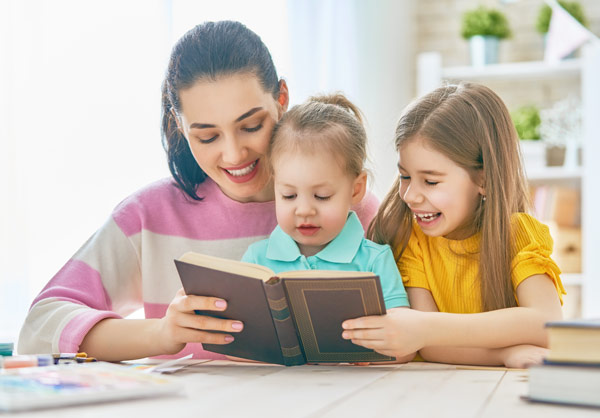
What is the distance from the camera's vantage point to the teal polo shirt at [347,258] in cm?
142

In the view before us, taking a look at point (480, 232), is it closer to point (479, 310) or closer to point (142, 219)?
point (479, 310)

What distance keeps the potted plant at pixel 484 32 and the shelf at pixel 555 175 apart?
28.8 inches

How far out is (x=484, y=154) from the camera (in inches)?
57.3

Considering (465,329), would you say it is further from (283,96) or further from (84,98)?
(84,98)


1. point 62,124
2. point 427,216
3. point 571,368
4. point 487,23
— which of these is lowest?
point 571,368

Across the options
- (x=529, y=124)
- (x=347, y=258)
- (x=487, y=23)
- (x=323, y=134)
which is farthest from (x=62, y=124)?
(x=487, y=23)

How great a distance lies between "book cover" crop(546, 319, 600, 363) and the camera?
917 mm

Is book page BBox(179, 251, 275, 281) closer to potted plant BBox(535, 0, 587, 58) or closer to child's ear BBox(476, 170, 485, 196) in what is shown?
child's ear BBox(476, 170, 485, 196)

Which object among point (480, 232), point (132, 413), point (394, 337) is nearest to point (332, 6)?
point (480, 232)

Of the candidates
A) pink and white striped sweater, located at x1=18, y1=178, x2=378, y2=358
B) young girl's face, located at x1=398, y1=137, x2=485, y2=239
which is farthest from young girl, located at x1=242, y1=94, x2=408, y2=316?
pink and white striped sweater, located at x1=18, y1=178, x2=378, y2=358

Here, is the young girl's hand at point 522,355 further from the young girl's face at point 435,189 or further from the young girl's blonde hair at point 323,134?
the young girl's blonde hair at point 323,134

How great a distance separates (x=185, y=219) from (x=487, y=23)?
2975 mm

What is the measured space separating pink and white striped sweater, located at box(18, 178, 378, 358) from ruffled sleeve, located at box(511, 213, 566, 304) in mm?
393

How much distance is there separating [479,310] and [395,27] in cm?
293
